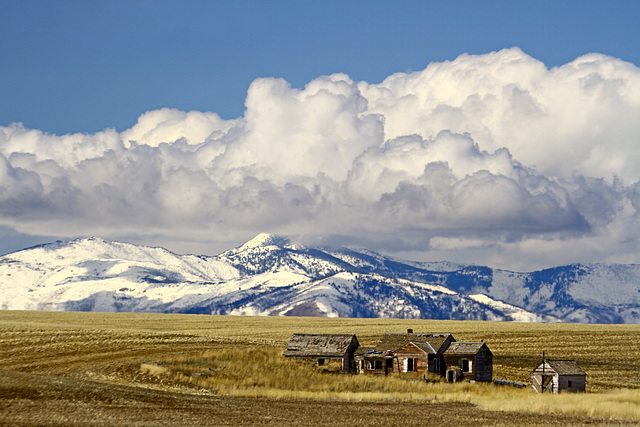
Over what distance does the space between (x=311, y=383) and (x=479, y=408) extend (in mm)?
21434

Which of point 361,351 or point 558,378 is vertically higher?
point 361,351

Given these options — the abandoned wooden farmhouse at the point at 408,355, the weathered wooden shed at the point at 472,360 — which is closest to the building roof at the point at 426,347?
the abandoned wooden farmhouse at the point at 408,355

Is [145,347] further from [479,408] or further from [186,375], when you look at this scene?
[479,408]

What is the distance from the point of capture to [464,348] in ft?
300

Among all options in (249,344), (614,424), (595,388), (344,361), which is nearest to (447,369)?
(344,361)

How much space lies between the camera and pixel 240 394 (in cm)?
6475

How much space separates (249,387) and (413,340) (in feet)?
97.0

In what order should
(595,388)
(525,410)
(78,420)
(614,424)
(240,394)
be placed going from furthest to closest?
(595,388), (240,394), (525,410), (614,424), (78,420)

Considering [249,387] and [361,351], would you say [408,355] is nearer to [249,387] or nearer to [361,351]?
[361,351]

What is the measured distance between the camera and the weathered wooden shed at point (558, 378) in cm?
7894

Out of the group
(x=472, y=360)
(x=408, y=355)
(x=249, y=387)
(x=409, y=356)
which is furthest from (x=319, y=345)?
(x=249, y=387)

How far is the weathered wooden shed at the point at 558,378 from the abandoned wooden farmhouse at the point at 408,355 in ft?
29.1

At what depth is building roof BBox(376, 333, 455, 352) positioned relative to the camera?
3669 inches

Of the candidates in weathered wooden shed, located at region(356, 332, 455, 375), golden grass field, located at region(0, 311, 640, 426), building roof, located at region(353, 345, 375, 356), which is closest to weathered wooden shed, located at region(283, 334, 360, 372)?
building roof, located at region(353, 345, 375, 356)
